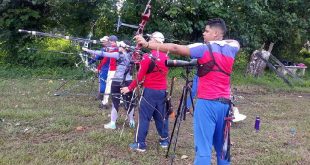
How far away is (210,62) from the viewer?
15.3 ft

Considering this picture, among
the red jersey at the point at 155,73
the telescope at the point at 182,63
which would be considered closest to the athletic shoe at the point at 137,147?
the red jersey at the point at 155,73

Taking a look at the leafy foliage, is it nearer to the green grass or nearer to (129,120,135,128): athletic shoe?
the green grass

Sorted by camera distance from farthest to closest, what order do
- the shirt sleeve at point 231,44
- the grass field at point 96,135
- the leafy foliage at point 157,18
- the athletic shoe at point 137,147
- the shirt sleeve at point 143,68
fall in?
the leafy foliage at point 157,18
the athletic shoe at point 137,147
the shirt sleeve at point 143,68
the grass field at point 96,135
the shirt sleeve at point 231,44

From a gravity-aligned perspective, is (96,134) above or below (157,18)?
below

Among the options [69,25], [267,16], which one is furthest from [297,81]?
[69,25]

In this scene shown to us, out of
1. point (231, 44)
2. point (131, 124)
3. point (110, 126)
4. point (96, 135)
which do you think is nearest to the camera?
point (231, 44)

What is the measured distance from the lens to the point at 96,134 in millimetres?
7184

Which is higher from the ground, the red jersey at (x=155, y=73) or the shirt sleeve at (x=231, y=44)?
the shirt sleeve at (x=231, y=44)

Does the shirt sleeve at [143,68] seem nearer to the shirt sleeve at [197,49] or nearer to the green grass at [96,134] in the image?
the green grass at [96,134]

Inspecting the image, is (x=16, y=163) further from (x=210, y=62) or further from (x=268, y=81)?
(x=268, y=81)

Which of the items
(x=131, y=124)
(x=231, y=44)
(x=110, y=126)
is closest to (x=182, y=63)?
(x=231, y=44)

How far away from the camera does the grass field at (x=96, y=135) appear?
20.4ft

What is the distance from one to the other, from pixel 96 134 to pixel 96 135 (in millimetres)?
60

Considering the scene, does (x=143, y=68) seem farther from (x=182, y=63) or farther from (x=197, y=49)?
(x=197, y=49)
